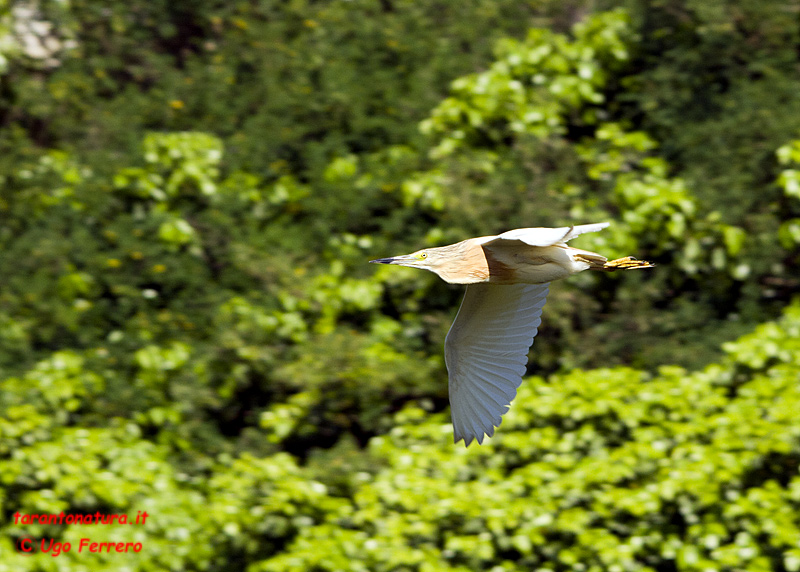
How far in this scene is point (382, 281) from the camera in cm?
626

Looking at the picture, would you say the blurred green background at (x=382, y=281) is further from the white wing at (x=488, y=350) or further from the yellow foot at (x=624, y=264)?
the yellow foot at (x=624, y=264)

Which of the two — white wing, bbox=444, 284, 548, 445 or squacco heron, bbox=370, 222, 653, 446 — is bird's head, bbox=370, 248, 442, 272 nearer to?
squacco heron, bbox=370, 222, 653, 446

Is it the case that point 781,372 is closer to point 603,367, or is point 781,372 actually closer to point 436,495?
point 603,367

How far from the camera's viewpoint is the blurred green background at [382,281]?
5.23 meters

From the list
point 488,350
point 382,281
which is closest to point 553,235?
point 488,350

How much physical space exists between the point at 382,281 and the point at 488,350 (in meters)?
1.51

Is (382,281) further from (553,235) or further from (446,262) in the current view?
(553,235)

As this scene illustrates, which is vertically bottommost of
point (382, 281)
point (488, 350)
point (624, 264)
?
point (382, 281)

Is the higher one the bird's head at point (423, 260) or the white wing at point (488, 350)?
the bird's head at point (423, 260)

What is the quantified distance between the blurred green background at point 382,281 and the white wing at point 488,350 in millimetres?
634

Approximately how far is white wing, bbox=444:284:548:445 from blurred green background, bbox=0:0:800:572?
2.08 ft

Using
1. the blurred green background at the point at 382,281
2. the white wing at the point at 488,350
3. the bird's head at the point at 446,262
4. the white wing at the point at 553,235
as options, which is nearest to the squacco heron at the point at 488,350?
the white wing at the point at 488,350

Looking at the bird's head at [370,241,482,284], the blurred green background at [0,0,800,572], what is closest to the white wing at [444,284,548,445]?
the bird's head at [370,241,482,284]

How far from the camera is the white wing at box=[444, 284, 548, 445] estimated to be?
4.73m
